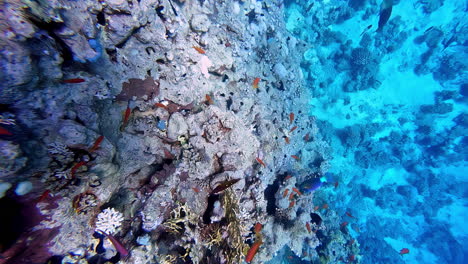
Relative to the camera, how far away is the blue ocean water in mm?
15039

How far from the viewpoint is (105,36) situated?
3695 millimetres

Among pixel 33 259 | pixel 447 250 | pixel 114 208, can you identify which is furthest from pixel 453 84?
pixel 33 259

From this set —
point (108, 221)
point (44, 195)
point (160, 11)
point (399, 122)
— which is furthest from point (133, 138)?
point (399, 122)

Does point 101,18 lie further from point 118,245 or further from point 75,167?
point 118,245

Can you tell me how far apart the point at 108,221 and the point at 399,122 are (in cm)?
1962

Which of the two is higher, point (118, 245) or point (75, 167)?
point (75, 167)

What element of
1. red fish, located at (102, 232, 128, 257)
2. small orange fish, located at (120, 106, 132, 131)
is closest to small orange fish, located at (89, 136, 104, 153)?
small orange fish, located at (120, 106, 132, 131)

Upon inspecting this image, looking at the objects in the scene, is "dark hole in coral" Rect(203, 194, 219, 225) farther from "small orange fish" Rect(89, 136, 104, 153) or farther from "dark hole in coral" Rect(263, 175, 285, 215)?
"dark hole in coral" Rect(263, 175, 285, 215)

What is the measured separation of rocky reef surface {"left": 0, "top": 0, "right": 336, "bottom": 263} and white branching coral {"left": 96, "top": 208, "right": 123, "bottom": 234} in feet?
0.05

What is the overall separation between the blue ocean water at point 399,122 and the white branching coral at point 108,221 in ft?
46.2

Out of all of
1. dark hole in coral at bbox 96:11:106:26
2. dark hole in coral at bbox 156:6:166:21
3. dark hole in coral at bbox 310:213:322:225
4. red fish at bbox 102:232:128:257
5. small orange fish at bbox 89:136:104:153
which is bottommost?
red fish at bbox 102:232:128:257

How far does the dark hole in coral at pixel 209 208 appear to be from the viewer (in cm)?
438

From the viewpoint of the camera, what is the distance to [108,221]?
3.35 m

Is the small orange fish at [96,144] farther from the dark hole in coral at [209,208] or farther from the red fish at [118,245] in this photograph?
the dark hole in coral at [209,208]
